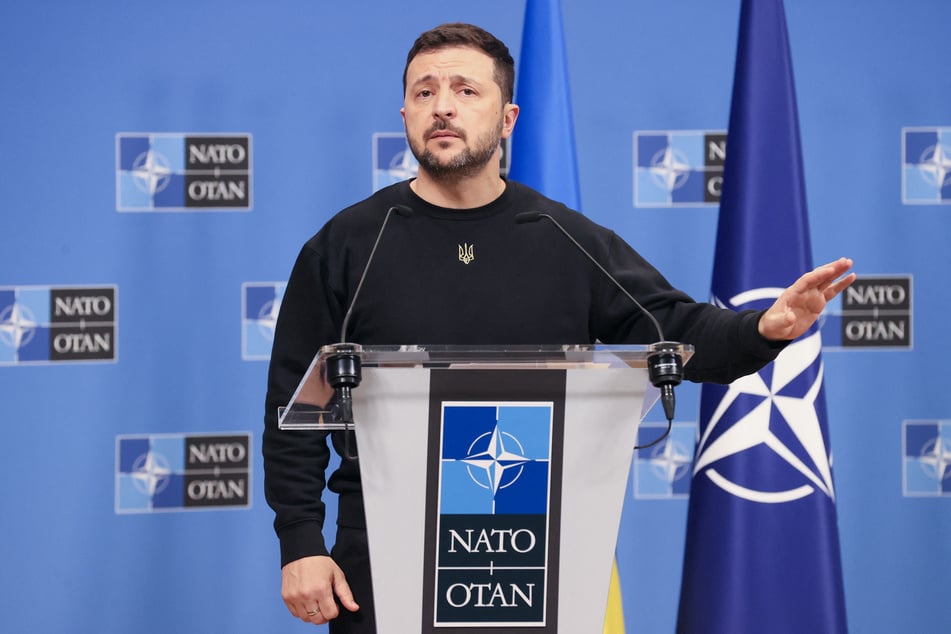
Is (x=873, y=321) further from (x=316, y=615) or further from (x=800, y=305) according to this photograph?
(x=316, y=615)

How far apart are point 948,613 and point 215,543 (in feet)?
8.05

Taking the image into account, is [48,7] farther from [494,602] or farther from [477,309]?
[494,602]

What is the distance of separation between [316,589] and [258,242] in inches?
75.6

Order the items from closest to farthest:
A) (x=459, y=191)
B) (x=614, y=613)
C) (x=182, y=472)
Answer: (x=459, y=191)
(x=614, y=613)
(x=182, y=472)

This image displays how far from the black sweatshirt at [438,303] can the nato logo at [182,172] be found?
5.26ft

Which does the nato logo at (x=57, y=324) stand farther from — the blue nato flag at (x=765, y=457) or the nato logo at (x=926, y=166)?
the nato logo at (x=926, y=166)

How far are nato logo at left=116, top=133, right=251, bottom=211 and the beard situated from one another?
1.67 metres

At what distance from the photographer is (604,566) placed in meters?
1.48

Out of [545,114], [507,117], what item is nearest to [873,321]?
[545,114]

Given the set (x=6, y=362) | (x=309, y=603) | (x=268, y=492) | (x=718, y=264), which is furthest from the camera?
(x=6, y=362)

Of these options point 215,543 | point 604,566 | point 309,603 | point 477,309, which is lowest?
point 215,543

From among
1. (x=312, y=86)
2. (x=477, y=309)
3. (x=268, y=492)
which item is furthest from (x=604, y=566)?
(x=312, y=86)

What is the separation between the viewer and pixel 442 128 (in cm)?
194

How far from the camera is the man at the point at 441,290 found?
1798 millimetres
